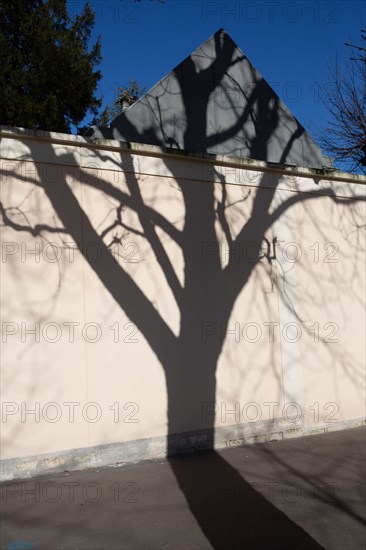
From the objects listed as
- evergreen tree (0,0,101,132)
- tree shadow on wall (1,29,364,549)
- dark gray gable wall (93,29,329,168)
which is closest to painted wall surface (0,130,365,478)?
tree shadow on wall (1,29,364,549)

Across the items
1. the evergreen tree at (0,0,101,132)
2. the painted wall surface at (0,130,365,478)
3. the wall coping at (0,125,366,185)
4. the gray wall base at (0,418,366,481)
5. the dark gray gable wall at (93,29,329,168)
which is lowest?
the gray wall base at (0,418,366,481)

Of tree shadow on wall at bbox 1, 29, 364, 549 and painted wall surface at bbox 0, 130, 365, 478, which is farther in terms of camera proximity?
tree shadow on wall at bbox 1, 29, 364, 549

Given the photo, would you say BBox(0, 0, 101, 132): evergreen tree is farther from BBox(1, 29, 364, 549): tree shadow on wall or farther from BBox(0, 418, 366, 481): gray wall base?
BBox(0, 418, 366, 481): gray wall base

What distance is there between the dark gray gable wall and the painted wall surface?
15.2ft

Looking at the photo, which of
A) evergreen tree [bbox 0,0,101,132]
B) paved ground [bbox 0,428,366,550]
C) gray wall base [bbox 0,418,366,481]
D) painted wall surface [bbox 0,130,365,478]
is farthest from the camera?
evergreen tree [bbox 0,0,101,132]

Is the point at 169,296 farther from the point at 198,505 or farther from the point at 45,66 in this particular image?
the point at 45,66

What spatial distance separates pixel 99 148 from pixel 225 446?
12.8 ft

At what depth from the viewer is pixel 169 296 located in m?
6.17

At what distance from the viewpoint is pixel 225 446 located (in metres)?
6.40

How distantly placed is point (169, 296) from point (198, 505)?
2.46 m

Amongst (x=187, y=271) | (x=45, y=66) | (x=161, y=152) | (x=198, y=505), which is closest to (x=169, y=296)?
(x=187, y=271)

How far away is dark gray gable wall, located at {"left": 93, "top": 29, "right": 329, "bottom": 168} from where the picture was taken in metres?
11.4

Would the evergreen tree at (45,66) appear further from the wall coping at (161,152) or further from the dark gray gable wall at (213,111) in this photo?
the wall coping at (161,152)

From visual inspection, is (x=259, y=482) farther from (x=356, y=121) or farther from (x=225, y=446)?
(x=356, y=121)
